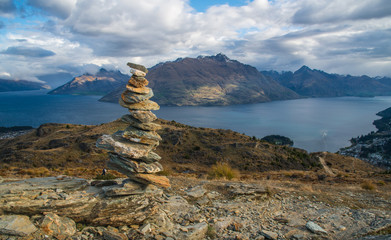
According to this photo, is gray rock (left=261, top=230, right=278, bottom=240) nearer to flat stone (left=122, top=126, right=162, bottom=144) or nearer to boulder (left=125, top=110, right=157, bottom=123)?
flat stone (left=122, top=126, right=162, bottom=144)

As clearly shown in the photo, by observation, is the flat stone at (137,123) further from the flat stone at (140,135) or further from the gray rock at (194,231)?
the gray rock at (194,231)

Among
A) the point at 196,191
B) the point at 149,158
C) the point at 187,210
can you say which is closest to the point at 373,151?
the point at 196,191

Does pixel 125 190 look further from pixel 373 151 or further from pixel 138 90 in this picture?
pixel 373 151

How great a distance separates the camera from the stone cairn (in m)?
13.9

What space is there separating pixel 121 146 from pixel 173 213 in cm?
494

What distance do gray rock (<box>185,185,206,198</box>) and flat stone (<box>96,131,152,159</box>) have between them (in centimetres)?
499

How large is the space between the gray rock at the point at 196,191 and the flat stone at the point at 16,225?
9438mm

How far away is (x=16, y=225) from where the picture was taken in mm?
10234

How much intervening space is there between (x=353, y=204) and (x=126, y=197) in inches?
626

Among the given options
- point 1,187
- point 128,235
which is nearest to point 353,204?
point 128,235

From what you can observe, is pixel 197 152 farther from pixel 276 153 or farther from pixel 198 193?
pixel 198 193

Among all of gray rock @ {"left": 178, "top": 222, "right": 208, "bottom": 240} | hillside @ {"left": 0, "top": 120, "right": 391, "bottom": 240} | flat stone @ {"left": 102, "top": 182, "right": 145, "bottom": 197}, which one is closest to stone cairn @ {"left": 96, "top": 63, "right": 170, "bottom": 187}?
flat stone @ {"left": 102, "top": 182, "right": 145, "bottom": 197}

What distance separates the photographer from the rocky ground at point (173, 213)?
11.1 m

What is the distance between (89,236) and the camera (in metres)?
11.0
